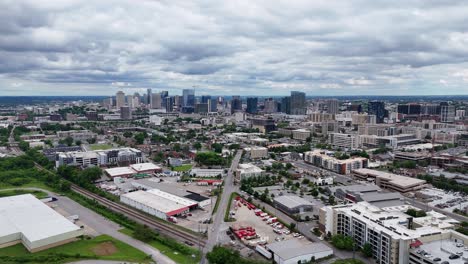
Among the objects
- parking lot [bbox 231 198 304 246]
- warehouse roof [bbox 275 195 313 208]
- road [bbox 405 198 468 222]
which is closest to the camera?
parking lot [bbox 231 198 304 246]

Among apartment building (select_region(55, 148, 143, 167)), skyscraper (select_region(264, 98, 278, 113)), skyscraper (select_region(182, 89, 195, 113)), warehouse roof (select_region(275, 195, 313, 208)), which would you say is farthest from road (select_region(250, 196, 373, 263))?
skyscraper (select_region(182, 89, 195, 113))

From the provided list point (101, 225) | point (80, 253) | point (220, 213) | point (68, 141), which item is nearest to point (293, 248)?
point (220, 213)

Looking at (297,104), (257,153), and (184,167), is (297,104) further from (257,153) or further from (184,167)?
(184,167)

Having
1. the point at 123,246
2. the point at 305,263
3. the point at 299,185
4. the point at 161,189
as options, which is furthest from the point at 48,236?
the point at 299,185

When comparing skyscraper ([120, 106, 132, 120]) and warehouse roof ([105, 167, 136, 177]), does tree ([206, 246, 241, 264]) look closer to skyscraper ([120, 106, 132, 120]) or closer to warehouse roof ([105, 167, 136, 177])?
warehouse roof ([105, 167, 136, 177])

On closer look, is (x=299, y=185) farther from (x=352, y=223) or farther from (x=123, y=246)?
(x=123, y=246)

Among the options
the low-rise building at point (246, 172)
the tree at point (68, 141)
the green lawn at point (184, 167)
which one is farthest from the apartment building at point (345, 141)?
the tree at point (68, 141)

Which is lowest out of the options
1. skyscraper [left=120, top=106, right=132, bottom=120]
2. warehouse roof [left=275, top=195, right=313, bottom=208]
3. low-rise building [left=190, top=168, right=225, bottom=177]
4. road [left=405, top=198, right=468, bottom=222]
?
road [left=405, top=198, right=468, bottom=222]
